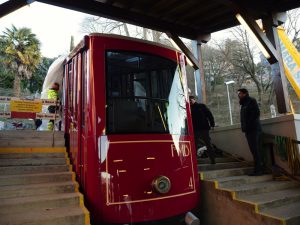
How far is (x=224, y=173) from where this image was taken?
5.82 metres

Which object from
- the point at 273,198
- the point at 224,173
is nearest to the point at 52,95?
the point at 224,173

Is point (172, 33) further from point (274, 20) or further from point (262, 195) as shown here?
point (262, 195)

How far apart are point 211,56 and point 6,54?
20136 mm

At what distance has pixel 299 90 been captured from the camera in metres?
7.54

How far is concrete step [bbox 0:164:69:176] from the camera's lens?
15.8 ft

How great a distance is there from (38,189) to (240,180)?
3.56 meters

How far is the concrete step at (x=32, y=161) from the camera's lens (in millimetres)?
5004

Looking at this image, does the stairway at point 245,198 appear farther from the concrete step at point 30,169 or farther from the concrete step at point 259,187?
the concrete step at point 30,169

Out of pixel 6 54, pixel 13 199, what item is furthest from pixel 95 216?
pixel 6 54

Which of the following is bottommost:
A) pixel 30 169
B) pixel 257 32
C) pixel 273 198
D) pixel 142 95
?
pixel 273 198

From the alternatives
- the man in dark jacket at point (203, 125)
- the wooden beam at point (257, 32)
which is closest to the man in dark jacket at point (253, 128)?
the man in dark jacket at point (203, 125)

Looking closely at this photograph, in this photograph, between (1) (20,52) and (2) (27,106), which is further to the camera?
(1) (20,52)

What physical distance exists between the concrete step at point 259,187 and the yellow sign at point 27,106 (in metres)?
5.06

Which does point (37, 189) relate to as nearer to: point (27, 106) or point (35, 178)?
point (35, 178)
